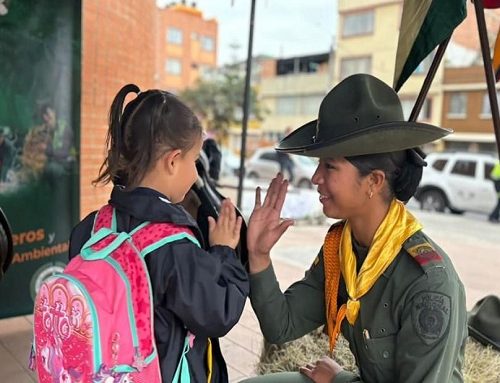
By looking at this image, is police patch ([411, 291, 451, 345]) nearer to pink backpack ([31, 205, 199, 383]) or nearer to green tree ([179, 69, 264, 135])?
pink backpack ([31, 205, 199, 383])

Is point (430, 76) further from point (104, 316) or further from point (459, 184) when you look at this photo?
point (459, 184)

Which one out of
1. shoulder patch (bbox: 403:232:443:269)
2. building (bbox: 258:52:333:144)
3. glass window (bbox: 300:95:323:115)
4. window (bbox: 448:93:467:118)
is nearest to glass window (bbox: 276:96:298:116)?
building (bbox: 258:52:333:144)

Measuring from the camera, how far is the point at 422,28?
6.09 ft

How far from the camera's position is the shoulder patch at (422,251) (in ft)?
4.39

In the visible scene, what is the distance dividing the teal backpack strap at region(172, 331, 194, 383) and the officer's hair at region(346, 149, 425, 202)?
600mm

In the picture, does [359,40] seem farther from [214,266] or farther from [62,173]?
[214,266]

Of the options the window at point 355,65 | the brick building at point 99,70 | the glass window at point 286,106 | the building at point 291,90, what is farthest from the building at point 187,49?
the brick building at point 99,70

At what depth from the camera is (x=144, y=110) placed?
1.22 metres

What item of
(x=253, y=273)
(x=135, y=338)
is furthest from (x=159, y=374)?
(x=253, y=273)

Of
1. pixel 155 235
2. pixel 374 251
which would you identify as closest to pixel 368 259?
pixel 374 251

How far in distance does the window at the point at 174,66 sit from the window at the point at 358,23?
17.3m

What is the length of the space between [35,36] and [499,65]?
2459 mm

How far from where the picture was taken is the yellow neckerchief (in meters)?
1.40

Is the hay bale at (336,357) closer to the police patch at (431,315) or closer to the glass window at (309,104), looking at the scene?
the police patch at (431,315)
